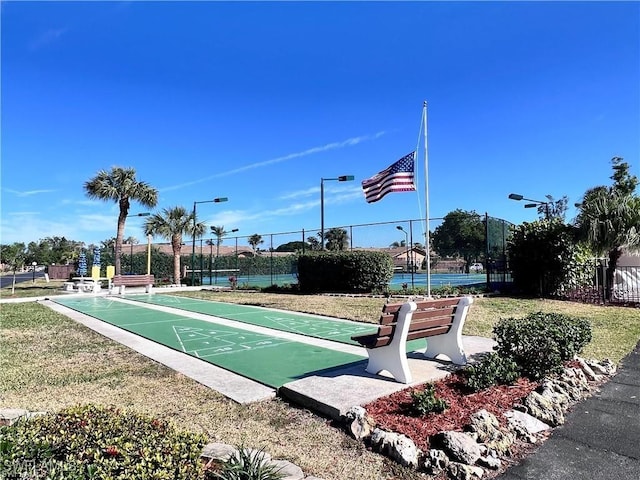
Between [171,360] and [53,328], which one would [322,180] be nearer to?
[53,328]

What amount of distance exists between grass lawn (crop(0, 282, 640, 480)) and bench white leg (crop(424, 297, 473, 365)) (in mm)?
2402

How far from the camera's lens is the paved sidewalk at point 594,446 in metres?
3.05

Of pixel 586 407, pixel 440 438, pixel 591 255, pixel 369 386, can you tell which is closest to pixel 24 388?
pixel 369 386

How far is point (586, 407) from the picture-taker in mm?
4355

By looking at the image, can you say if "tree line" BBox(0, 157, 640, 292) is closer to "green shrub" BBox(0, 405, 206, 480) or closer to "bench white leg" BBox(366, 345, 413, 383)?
"bench white leg" BBox(366, 345, 413, 383)

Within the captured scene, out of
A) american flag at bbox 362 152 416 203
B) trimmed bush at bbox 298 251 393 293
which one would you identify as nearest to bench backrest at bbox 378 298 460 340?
american flag at bbox 362 152 416 203

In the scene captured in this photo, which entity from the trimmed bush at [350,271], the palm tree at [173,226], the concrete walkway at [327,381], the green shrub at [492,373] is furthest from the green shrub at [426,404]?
the palm tree at [173,226]

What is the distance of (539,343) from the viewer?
188 inches

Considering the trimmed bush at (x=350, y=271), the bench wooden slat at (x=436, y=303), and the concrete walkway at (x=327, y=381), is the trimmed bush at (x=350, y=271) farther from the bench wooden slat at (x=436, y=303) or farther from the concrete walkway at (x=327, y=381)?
the bench wooden slat at (x=436, y=303)

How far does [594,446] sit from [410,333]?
1.99 meters

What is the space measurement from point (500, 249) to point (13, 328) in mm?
16592

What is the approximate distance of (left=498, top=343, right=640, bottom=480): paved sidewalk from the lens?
10.0 ft

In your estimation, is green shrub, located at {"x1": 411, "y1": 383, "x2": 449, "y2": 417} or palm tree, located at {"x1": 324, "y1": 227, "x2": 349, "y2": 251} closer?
green shrub, located at {"x1": 411, "y1": 383, "x2": 449, "y2": 417}

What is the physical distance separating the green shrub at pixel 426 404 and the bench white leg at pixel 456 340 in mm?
1859
